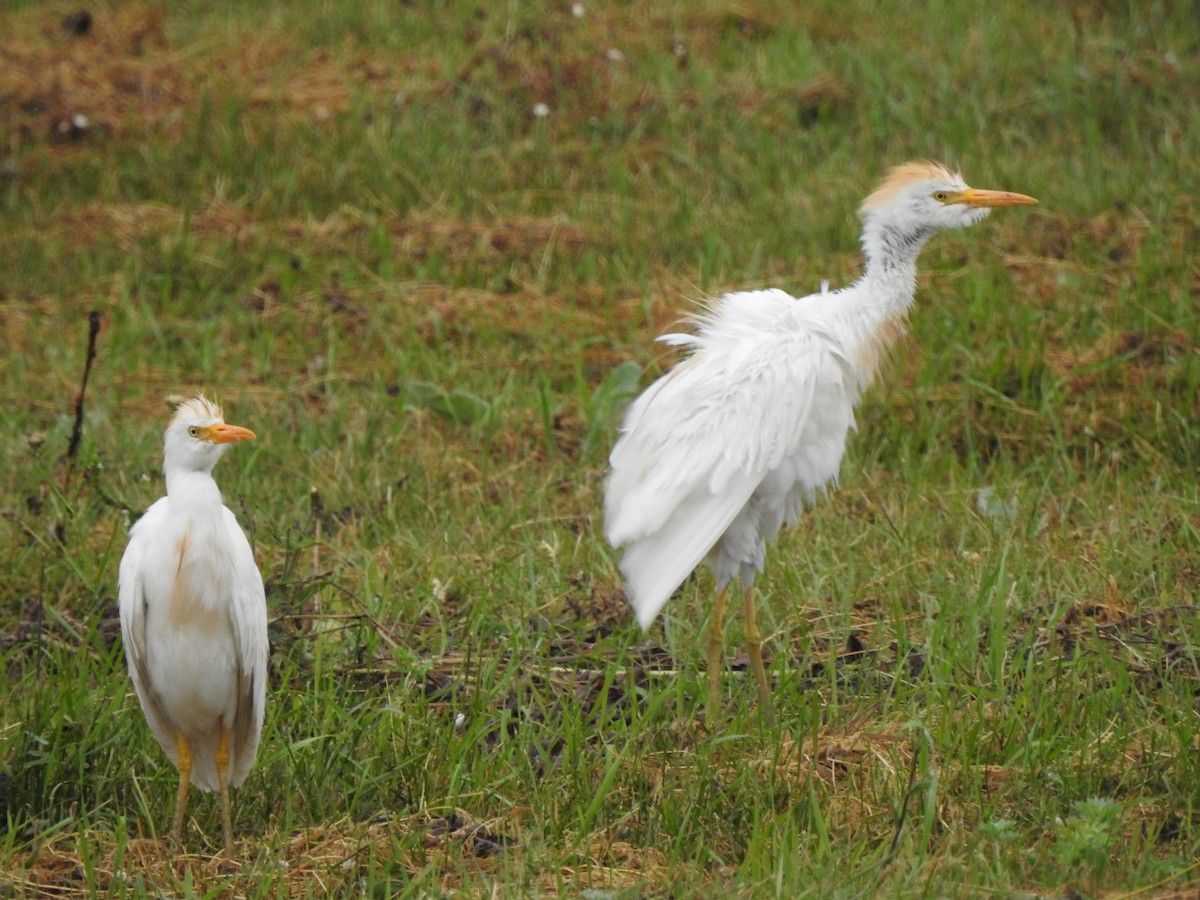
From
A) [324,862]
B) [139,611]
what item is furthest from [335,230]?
[324,862]

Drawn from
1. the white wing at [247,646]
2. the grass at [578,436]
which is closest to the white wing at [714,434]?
the grass at [578,436]

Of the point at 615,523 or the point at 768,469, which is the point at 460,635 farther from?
the point at 768,469

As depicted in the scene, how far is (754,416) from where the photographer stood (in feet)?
12.6

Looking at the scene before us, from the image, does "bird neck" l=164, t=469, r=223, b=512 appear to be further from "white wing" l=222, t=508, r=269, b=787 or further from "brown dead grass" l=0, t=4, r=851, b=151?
"brown dead grass" l=0, t=4, r=851, b=151

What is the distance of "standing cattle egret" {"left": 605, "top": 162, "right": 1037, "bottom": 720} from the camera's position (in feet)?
12.5

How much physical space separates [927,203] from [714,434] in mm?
915

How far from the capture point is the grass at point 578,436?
334 centimetres

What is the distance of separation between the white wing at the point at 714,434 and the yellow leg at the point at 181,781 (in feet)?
3.57

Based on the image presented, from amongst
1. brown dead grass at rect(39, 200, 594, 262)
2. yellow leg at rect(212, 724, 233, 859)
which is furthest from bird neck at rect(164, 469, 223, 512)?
brown dead grass at rect(39, 200, 594, 262)

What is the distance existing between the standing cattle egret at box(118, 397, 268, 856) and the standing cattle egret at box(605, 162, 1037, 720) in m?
0.92

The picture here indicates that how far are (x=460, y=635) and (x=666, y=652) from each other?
575 millimetres

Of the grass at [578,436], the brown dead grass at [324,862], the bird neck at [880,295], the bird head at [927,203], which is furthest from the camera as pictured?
the bird head at [927,203]

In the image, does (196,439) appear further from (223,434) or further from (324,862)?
(324,862)

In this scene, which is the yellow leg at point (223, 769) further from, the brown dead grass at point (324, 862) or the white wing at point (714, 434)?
the white wing at point (714, 434)
